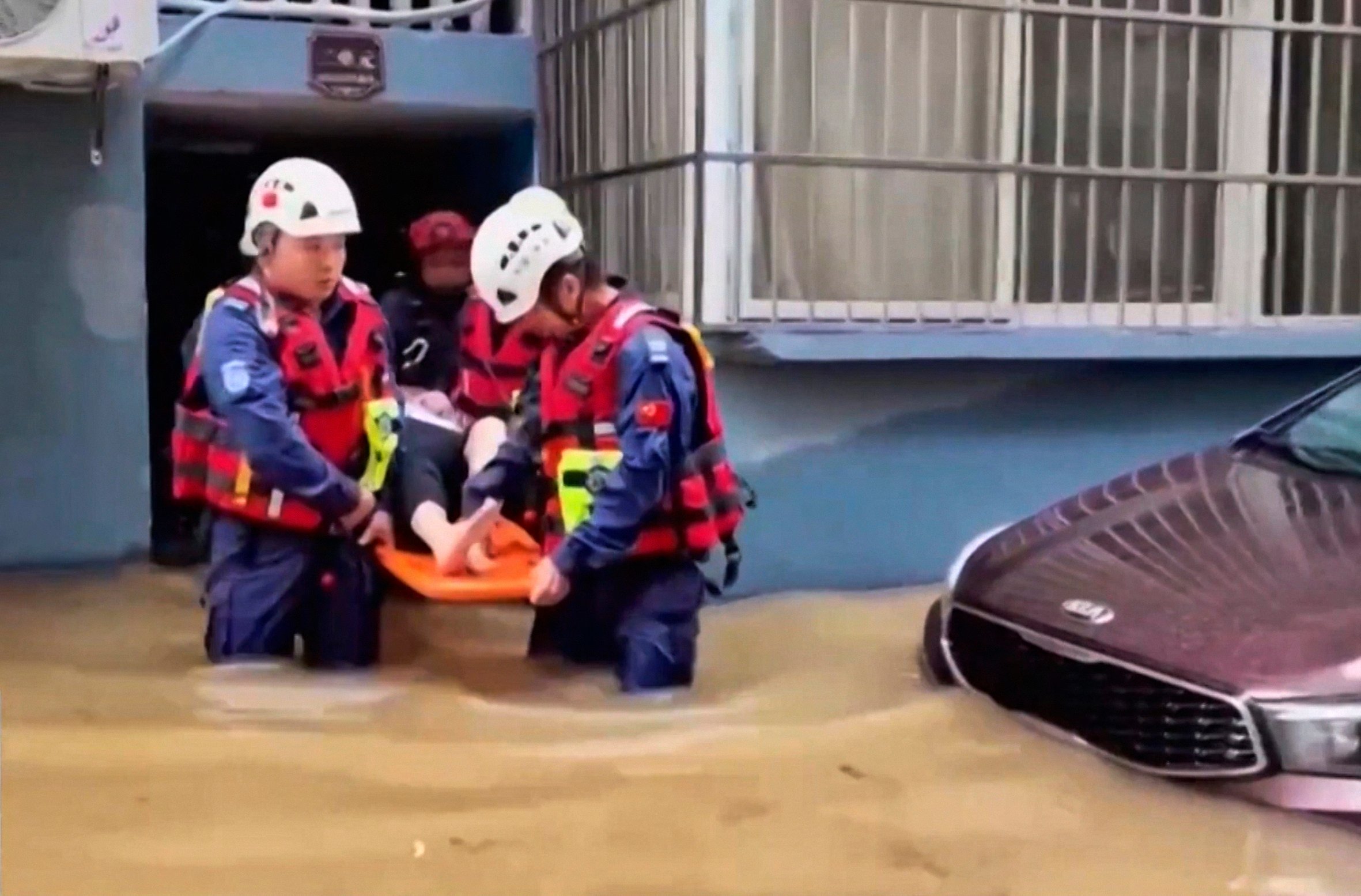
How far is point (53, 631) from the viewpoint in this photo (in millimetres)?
5148

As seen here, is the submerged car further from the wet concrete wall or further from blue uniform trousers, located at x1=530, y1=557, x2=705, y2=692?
the wet concrete wall

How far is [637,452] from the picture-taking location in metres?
4.12

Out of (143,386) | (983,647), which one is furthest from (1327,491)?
(143,386)

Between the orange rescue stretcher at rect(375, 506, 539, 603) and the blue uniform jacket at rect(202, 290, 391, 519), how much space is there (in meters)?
0.23

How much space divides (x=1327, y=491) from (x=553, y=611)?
193 cm

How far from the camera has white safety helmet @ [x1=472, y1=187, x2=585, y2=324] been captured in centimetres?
429

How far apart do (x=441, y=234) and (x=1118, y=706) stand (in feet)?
10.7

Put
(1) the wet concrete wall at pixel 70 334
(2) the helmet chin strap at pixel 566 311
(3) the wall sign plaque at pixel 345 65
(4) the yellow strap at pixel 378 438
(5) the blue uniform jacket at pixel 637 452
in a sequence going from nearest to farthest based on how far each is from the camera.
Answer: (5) the blue uniform jacket at pixel 637 452 → (2) the helmet chin strap at pixel 566 311 → (4) the yellow strap at pixel 378 438 → (1) the wet concrete wall at pixel 70 334 → (3) the wall sign plaque at pixel 345 65

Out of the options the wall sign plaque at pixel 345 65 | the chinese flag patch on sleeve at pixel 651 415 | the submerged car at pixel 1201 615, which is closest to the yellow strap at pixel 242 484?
the chinese flag patch on sleeve at pixel 651 415

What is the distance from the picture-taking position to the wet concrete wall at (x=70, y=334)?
239 inches

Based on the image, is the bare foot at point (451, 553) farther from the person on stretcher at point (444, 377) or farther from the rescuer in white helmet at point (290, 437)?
the rescuer in white helmet at point (290, 437)

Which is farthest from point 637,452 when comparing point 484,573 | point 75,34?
point 75,34

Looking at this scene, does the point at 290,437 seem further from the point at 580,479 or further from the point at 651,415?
the point at 651,415

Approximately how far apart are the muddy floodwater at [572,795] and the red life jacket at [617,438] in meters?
0.42
